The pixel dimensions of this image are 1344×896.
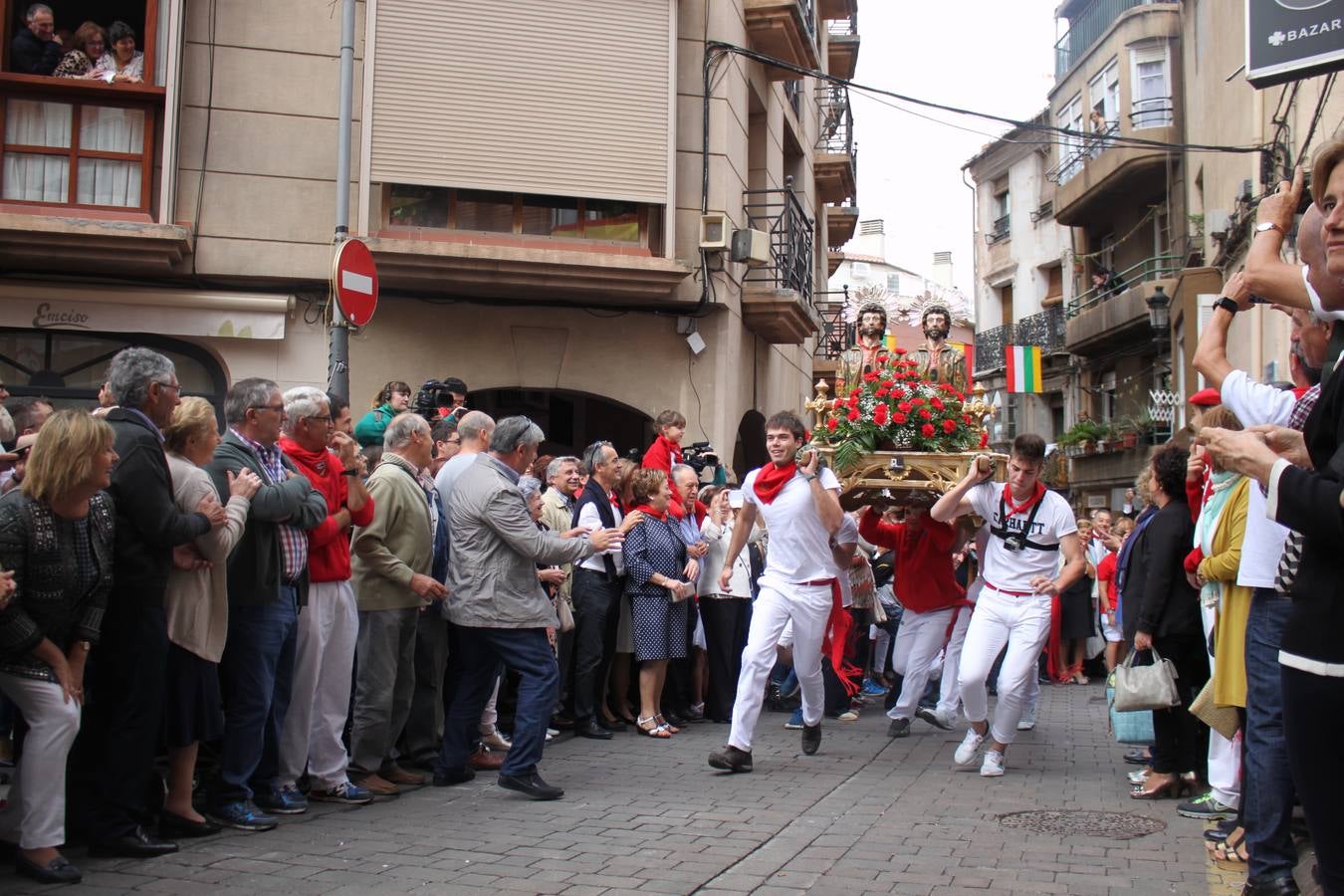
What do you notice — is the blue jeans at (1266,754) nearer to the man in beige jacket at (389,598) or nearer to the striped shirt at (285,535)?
the man in beige jacket at (389,598)

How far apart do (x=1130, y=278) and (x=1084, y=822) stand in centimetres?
2952

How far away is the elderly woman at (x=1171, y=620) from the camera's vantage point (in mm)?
7934

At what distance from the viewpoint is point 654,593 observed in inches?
429

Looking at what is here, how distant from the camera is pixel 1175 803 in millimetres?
7918

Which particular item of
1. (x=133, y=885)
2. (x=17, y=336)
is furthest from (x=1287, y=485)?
(x=17, y=336)

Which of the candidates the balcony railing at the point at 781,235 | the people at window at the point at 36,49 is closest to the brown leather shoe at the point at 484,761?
the people at window at the point at 36,49

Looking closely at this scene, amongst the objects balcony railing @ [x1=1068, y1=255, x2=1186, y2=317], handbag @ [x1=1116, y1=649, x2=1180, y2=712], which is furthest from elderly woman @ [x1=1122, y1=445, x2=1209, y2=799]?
balcony railing @ [x1=1068, y1=255, x2=1186, y2=317]

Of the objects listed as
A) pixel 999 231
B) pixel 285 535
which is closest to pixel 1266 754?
pixel 285 535

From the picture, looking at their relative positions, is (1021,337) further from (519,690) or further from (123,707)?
(123,707)

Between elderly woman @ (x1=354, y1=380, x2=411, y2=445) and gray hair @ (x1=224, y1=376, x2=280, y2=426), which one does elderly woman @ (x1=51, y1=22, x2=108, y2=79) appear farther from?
gray hair @ (x1=224, y1=376, x2=280, y2=426)

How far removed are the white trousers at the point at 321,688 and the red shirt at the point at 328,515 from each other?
91 mm

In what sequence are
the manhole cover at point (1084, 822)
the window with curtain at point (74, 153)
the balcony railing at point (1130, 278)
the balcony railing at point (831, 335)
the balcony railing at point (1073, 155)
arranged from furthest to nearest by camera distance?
the balcony railing at point (1073, 155) → the balcony railing at point (1130, 278) → the balcony railing at point (831, 335) → the window with curtain at point (74, 153) → the manhole cover at point (1084, 822)

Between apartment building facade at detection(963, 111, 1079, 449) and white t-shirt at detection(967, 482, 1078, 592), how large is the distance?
30.7 m

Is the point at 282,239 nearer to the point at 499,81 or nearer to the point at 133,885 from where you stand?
the point at 499,81
